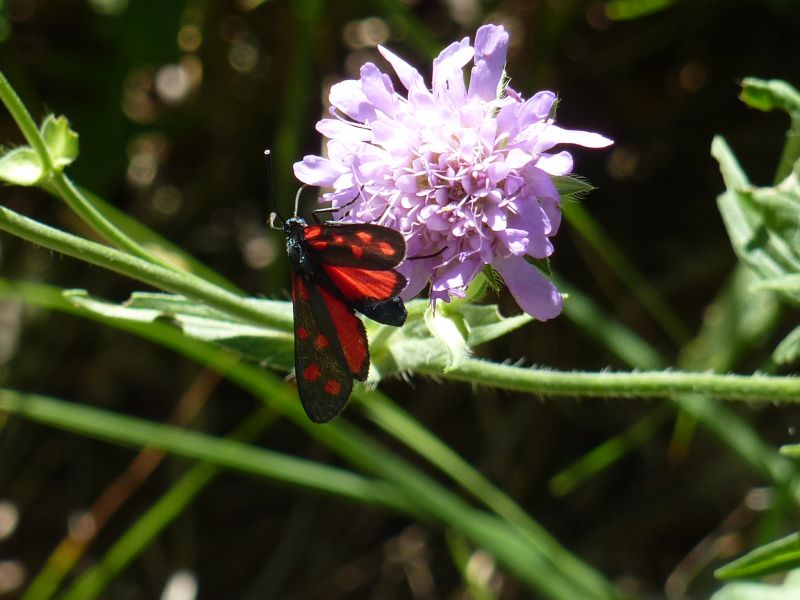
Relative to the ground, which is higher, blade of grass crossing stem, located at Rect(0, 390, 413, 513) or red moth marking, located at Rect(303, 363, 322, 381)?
red moth marking, located at Rect(303, 363, 322, 381)

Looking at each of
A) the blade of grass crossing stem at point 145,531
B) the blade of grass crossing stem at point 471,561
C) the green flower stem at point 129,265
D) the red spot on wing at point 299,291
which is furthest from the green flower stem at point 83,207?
the blade of grass crossing stem at point 471,561

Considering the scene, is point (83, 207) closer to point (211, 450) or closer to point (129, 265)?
point (129, 265)

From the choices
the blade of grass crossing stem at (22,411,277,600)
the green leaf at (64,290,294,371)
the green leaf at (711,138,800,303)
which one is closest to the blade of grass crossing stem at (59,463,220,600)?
the blade of grass crossing stem at (22,411,277,600)

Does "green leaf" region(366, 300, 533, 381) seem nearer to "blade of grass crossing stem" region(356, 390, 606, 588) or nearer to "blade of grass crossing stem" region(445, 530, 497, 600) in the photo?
"blade of grass crossing stem" region(356, 390, 606, 588)

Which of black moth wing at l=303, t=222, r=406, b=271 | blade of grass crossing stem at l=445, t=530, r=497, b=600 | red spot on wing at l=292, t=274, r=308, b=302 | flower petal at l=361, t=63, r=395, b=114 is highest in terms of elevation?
flower petal at l=361, t=63, r=395, b=114

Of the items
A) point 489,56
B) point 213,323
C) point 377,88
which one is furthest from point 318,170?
point 213,323
